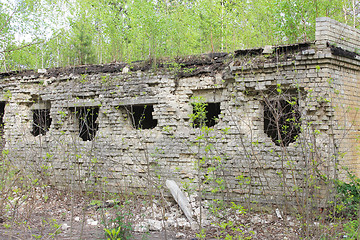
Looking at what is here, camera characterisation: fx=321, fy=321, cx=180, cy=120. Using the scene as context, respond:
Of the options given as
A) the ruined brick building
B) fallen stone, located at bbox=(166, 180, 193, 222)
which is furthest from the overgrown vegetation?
fallen stone, located at bbox=(166, 180, 193, 222)

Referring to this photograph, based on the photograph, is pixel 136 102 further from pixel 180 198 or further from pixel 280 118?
pixel 280 118

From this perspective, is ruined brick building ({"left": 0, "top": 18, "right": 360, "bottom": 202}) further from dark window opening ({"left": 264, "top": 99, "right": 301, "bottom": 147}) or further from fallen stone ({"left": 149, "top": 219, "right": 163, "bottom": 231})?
fallen stone ({"left": 149, "top": 219, "right": 163, "bottom": 231})

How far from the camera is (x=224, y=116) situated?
21.9ft

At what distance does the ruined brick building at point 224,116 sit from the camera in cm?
→ 587

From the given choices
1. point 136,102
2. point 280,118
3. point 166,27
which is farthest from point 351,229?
point 166,27

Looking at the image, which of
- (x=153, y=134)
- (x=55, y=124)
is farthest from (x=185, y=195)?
(x=55, y=124)

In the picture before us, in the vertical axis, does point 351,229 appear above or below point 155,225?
above

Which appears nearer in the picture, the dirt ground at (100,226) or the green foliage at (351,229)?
the green foliage at (351,229)

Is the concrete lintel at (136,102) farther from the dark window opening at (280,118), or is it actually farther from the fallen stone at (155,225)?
the fallen stone at (155,225)

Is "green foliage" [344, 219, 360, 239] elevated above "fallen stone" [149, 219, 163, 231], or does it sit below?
above

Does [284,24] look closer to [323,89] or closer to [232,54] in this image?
[232,54]

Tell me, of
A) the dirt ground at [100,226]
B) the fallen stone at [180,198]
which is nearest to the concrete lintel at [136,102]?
the fallen stone at [180,198]

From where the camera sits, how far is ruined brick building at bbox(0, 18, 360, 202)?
19.2 feet

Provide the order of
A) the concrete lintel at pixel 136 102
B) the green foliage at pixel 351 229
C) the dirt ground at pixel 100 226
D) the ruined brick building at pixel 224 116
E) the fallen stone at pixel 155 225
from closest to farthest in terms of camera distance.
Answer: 1. the green foliage at pixel 351 229
2. the dirt ground at pixel 100 226
3. the fallen stone at pixel 155 225
4. the ruined brick building at pixel 224 116
5. the concrete lintel at pixel 136 102
